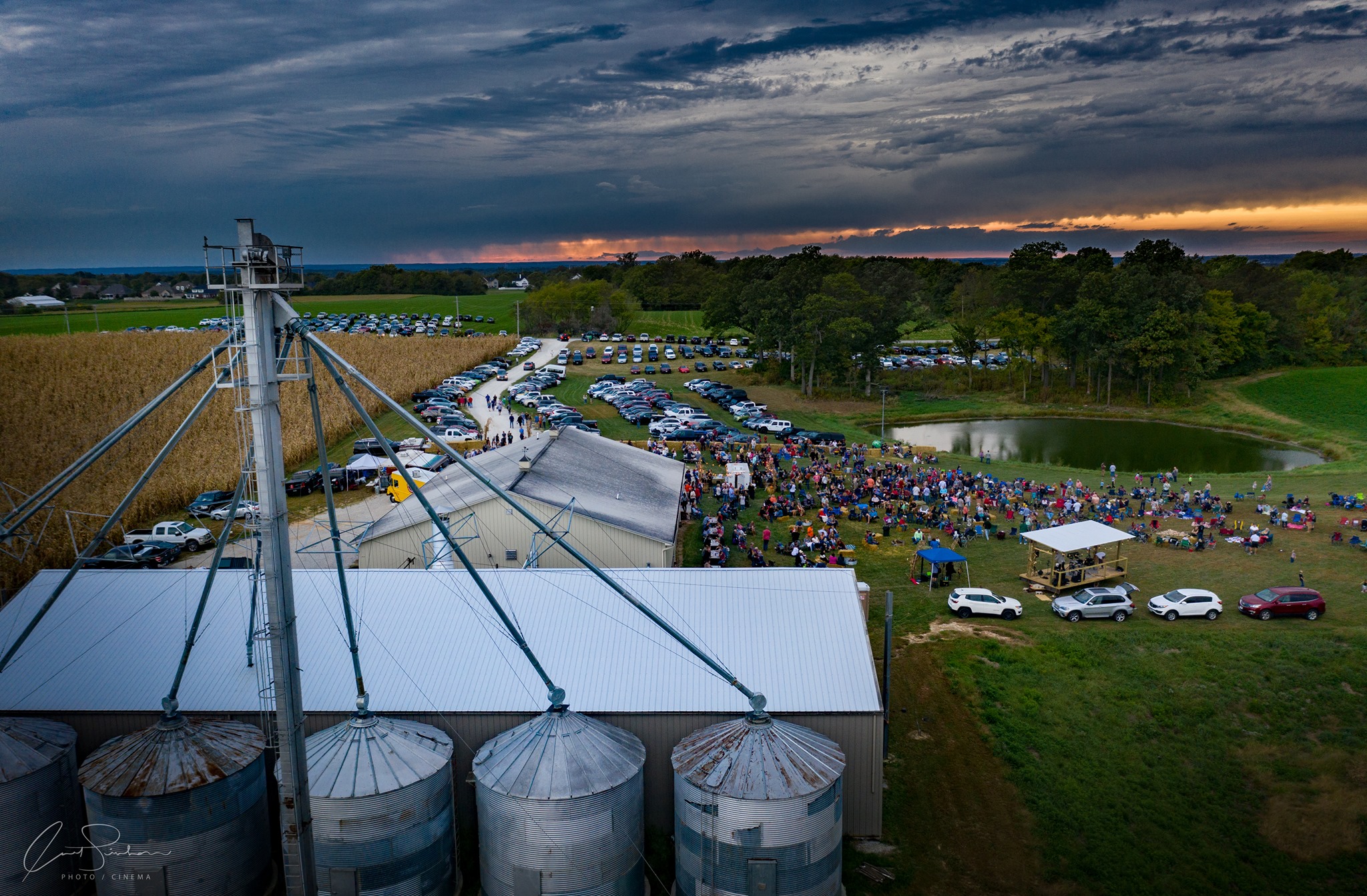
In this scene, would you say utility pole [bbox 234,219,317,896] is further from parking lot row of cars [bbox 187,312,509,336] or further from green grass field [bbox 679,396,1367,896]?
parking lot row of cars [bbox 187,312,509,336]

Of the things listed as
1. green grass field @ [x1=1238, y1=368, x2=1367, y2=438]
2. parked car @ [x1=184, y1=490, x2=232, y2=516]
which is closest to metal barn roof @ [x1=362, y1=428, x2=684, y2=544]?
parked car @ [x1=184, y1=490, x2=232, y2=516]

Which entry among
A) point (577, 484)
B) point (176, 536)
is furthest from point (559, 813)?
point (176, 536)

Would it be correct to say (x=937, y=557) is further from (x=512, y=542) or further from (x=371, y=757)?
(x=371, y=757)

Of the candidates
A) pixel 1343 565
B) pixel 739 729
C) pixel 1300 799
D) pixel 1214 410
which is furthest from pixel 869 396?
pixel 739 729

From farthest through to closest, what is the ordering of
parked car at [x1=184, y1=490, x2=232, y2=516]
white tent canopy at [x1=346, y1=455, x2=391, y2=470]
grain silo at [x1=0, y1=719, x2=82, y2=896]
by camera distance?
white tent canopy at [x1=346, y1=455, x2=391, y2=470] → parked car at [x1=184, y1=490, x2=232, y2=516] → grain silo at [x1=0, y1=719, x2=82, y2=896]

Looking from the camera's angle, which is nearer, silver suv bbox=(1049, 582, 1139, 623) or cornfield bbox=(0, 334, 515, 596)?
silver suv bbox=(1049, 582, 1139, 623)

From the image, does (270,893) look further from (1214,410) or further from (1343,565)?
(1214,410)

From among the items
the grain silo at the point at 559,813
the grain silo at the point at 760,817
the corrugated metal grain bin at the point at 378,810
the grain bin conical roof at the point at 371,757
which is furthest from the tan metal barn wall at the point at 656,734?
the grain silo at the point at 760,817
